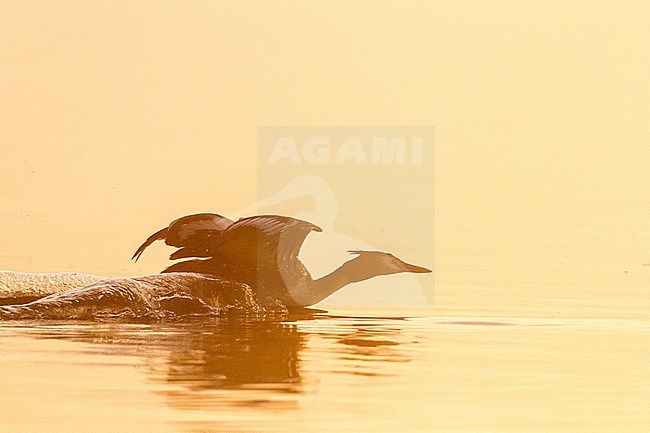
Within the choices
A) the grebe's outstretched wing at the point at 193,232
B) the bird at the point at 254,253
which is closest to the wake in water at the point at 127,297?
the bird at the point at 254,253

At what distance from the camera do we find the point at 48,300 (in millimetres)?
6996

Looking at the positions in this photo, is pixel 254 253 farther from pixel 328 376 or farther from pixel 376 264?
pixel 328 376

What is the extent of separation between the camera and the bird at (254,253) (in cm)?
789

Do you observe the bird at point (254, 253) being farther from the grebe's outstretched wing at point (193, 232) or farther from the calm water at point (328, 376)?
the calm water at point (328, 376)

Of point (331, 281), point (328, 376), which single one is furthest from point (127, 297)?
point (328, 376)

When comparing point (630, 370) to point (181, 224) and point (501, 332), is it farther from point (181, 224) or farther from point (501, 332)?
point (181, 224)

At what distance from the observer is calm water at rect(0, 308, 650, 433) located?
3.96m

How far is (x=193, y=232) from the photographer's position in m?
8.08

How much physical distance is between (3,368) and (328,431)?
6.43 feet

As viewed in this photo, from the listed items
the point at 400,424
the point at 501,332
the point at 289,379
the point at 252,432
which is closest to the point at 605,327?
the point at 501,332

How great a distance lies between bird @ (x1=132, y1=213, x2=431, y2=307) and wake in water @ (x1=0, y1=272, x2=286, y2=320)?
0.53 feet

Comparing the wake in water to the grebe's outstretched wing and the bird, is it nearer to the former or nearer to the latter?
the bird

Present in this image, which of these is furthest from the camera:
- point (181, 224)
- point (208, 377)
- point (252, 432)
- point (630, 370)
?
point (181, 224)

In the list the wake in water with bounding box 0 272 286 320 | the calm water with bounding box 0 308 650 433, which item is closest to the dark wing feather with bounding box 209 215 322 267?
the wake in water with bounding box 0 272 286 320
